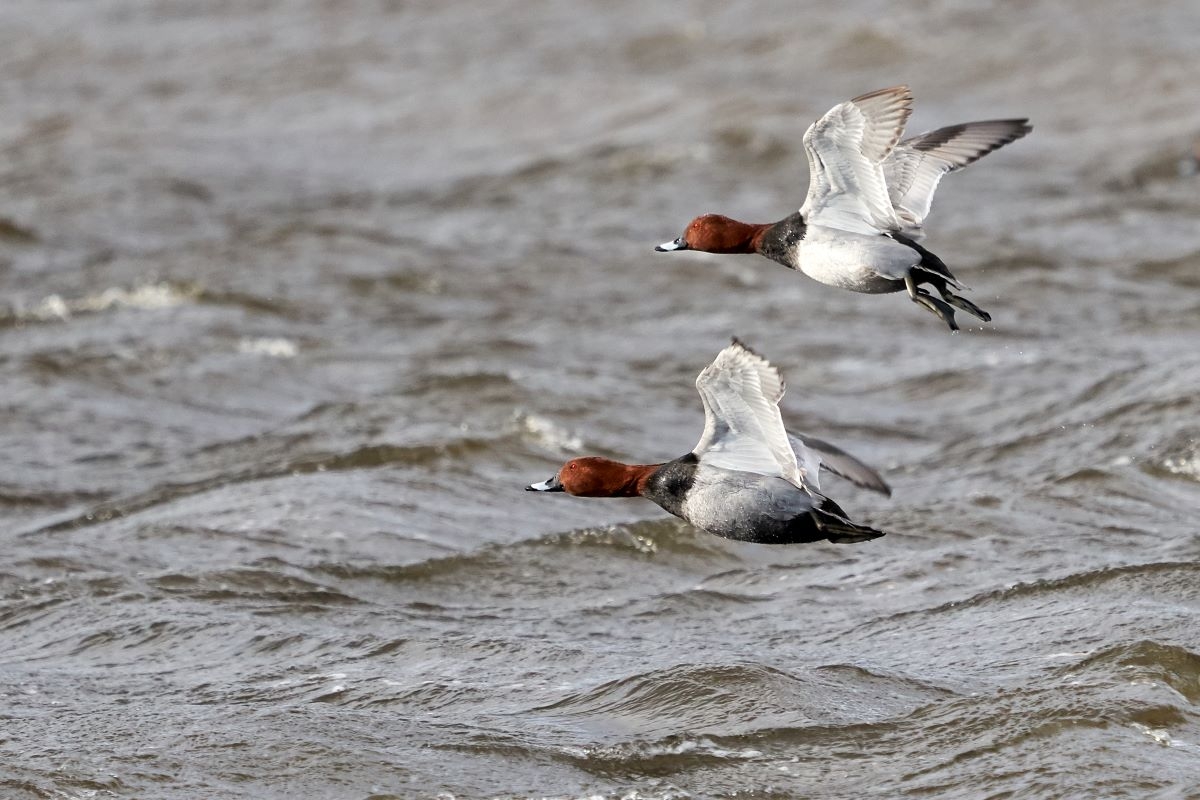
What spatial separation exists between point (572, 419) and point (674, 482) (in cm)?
587

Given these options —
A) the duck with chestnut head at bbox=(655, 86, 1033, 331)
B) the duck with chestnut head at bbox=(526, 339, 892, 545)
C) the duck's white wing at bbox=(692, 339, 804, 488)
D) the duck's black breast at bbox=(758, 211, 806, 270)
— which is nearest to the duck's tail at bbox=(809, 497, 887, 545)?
the duck with chestnut head at bbox=(526, 339, 892, 545)

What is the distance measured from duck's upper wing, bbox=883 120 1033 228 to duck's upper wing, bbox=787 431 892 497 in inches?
43.4

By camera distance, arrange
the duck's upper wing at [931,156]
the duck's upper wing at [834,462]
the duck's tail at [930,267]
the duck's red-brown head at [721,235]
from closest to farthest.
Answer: the duck's tail at [930,267] < the duck's red-brown head at [721,235] < the duck's upper wing at [834,462] < the duck's upper wing at [931,156]

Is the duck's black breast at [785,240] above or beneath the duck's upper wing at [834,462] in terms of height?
above

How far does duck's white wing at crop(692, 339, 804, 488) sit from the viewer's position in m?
6.93

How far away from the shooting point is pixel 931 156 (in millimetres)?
8477

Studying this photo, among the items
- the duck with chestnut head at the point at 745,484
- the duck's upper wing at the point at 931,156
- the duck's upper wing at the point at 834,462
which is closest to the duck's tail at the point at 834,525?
the duck with chestnut head at the point at 745,484

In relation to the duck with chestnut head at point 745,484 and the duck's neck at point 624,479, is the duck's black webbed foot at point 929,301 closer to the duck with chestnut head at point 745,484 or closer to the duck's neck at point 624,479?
the duck with chestnut head at point 745,484

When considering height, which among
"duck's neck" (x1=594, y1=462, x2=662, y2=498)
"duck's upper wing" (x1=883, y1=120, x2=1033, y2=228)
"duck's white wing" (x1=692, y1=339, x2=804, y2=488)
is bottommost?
"duck's neck" (x1=594, y1=462, x2=662, y2=498)

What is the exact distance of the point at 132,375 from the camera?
580 inches

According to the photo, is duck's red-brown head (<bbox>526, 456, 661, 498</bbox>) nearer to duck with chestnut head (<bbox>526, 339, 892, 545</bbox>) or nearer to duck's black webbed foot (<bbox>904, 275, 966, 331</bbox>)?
duck with chestnut head (<bbox>526, 339, 892, 545</bbox>)

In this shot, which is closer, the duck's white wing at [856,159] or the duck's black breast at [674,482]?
the duck's black breast at [674,482]

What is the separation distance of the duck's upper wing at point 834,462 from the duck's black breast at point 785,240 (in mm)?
764

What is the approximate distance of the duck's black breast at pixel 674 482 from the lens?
24.5ft
